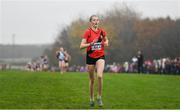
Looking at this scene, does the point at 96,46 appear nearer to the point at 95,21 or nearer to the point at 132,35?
the point at 95,21

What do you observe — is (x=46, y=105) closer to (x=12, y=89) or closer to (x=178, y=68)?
(x=12, y=89)

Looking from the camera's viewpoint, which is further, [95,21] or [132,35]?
[132,35]

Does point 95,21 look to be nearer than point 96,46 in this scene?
Yes

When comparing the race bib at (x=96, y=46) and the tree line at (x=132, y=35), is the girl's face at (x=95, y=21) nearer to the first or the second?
the race bib at (x=96, y=46)

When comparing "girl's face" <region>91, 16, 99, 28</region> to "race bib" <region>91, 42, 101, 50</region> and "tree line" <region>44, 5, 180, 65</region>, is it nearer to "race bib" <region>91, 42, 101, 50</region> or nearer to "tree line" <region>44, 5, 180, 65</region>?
"race bib" <region>91, 42, 101, 50</region>

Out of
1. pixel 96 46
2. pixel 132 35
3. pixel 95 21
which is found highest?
pixel 132 35

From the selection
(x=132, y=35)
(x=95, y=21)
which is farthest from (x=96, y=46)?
(x=132, y=35)

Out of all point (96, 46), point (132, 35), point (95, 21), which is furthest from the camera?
point (132, 35)

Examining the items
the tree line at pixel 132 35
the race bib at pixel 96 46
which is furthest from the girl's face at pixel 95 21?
the tree line at pixel 132 35

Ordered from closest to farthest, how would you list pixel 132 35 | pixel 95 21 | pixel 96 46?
pixel 95 21, pixel 96 46, pixel 132 35

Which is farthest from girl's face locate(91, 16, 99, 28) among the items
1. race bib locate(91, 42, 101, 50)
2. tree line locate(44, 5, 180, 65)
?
tree line locate(44, 5, 180, 65)

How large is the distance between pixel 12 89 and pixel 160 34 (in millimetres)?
73392

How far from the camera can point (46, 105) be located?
1588cm

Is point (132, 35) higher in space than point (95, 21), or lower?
higher
